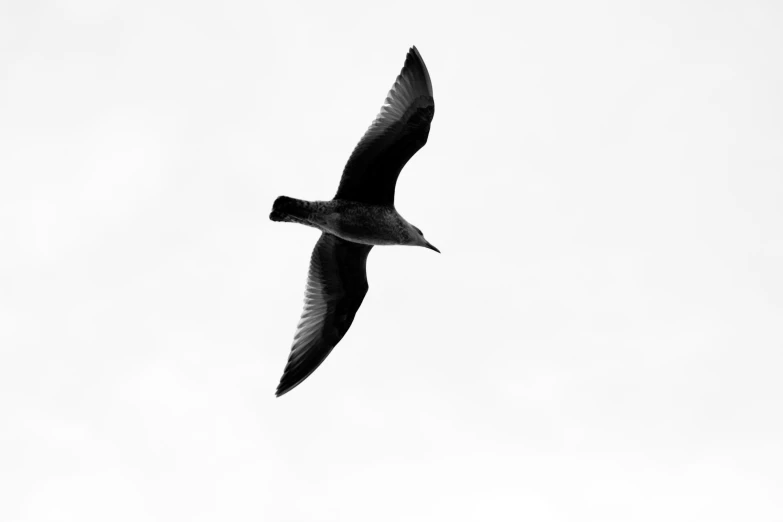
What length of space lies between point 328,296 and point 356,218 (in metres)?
2.26

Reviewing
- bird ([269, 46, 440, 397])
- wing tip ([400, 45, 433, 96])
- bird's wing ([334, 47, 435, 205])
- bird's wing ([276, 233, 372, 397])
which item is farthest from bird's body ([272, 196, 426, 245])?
wing tip ([400, 45, 433, 96])

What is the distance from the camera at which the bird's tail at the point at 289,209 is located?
15.9m

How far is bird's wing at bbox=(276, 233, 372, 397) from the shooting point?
696 inches

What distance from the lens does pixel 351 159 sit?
1587cm

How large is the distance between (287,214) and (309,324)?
2.70m

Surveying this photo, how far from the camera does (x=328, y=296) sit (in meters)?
17.9

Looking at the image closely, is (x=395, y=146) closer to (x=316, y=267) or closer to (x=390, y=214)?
(x=390, y=214)

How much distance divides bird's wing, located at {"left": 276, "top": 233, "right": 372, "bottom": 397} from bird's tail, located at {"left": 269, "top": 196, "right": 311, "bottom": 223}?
5.57 ft

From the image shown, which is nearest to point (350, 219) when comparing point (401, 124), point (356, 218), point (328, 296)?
point (356, 218)

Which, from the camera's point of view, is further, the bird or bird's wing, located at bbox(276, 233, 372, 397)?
bird's wing, located at bbox(276, 233, 372, 397)

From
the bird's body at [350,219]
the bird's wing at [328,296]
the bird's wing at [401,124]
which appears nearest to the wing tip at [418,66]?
the bird's wing at [401,124]

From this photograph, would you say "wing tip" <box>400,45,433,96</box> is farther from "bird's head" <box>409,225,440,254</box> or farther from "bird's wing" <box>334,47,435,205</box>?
"bird's head" <box>409,225,440,254</box>

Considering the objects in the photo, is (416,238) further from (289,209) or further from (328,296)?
(289,209)

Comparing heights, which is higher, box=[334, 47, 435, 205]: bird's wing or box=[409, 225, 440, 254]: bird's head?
box=[334, 47, 435, 205]: bird's wing
